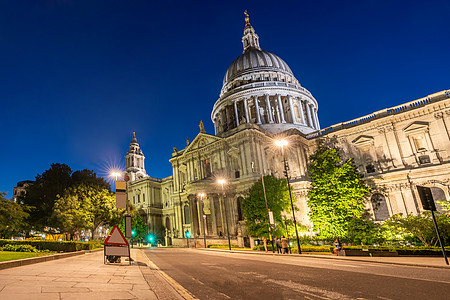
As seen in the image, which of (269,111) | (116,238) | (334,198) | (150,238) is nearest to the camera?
(116,238)

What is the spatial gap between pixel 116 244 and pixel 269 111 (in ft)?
176

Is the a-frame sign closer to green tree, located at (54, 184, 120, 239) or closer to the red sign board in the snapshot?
the red sign board

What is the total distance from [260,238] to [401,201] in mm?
21310

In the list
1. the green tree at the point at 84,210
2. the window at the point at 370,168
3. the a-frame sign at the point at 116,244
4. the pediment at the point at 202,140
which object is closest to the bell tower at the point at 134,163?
the pediment at the point at 202,140

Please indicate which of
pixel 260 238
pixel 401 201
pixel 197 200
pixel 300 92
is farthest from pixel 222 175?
pixel 300 92

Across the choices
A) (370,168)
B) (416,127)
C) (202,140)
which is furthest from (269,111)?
(416,127)

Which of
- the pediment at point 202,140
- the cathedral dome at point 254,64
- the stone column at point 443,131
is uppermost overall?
the cathedral dome at point 254,64

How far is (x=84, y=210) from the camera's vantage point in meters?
37.4

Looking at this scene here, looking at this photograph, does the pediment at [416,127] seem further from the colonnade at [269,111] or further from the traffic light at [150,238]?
the traffic light at [150,238]

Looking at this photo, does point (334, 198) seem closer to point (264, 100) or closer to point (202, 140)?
point (202, 140)

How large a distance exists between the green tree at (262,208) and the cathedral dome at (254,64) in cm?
4192

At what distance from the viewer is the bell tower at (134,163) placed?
8600cm

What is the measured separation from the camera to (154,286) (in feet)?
25.5

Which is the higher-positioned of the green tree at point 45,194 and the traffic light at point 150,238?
the green tree at point 45,194
